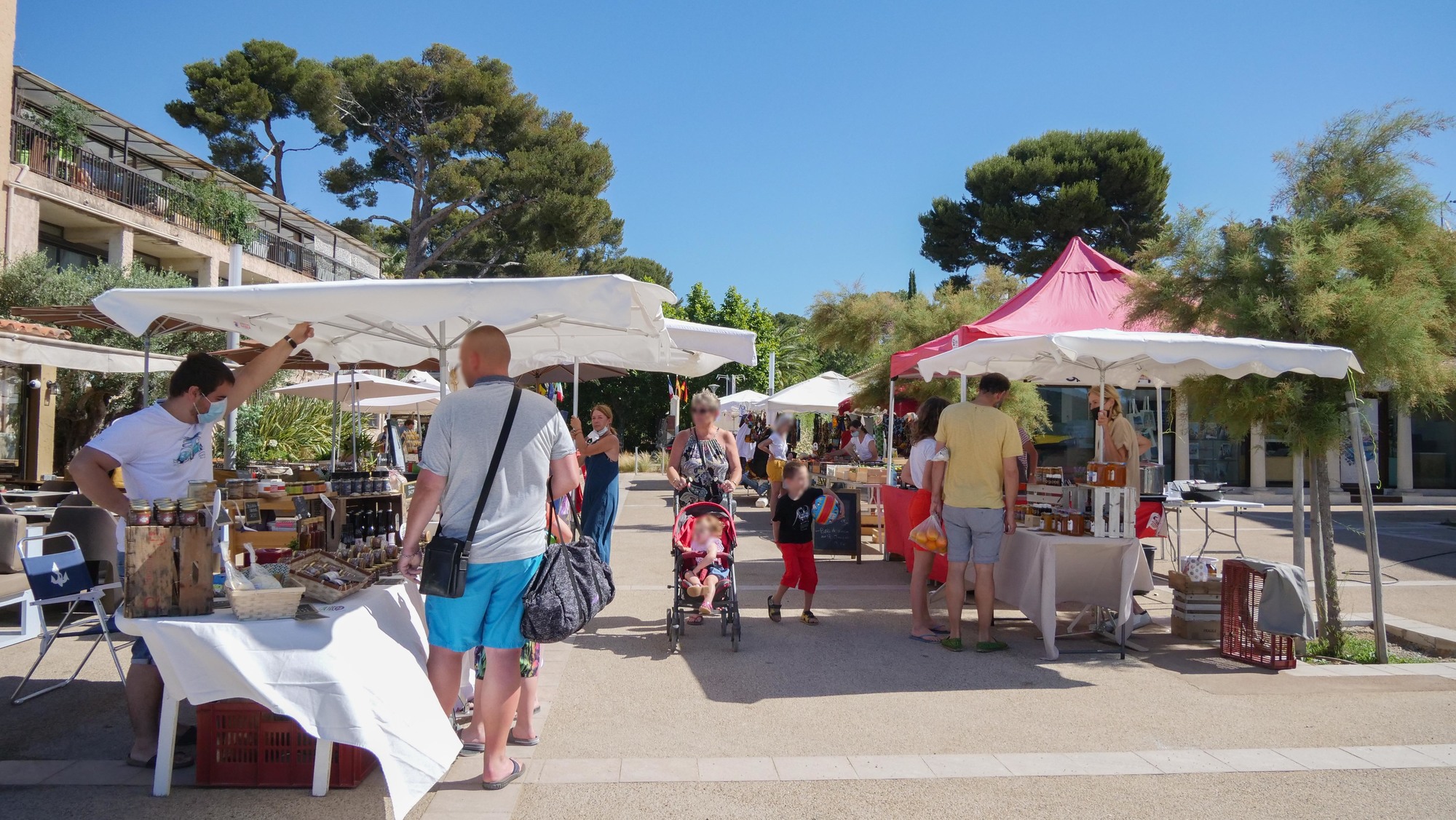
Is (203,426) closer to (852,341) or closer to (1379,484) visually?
(852,341)

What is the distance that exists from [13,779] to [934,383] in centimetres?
1326

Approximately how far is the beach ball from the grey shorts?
1.08 metres

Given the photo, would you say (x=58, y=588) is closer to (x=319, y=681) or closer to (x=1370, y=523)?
(x=319, y=681)

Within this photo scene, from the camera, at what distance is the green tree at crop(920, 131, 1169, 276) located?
2819cm

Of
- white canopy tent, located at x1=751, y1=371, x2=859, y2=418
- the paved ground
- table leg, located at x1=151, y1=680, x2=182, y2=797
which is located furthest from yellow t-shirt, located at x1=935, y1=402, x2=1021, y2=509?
white canopy tent, located at x1=751, y1=371, x2=859, y2=418

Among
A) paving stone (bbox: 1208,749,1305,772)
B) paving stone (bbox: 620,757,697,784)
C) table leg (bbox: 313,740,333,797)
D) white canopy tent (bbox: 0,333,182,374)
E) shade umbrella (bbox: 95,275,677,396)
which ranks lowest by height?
paving stone (bbox: 1208,749,1305,772)

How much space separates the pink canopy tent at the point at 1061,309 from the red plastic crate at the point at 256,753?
22.6 feet

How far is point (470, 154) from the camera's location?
28156 millimetres

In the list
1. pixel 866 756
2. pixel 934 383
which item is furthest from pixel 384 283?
pixel 934 383

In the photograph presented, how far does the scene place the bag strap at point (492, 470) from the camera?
11.2ft

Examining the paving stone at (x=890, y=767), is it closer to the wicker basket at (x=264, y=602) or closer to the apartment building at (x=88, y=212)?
the wicker basket at (x=264, y=602)

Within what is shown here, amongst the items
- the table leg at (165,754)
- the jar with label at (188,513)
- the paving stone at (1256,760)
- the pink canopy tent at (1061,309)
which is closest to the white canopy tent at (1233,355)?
the pink canopy tent at (1061,309)

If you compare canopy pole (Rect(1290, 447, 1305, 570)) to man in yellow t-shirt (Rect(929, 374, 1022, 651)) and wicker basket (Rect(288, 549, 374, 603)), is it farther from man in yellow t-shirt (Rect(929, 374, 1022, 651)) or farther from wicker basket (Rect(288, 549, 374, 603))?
wicker basket (Rect(288, 549, 374, 603))

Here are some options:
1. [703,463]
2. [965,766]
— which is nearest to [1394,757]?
[965,766]
